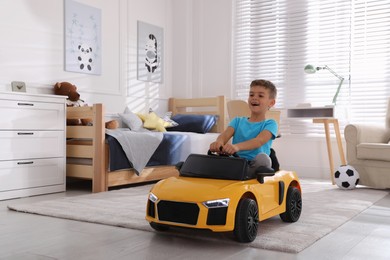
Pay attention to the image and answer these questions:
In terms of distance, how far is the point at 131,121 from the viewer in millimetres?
4477

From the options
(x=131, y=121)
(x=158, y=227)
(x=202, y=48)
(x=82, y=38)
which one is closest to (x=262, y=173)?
(x=158, y=227)

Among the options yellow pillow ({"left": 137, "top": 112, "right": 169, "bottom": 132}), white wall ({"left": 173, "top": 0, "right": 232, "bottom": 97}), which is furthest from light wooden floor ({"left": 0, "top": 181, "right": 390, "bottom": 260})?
white wall ({"left": 173, "top": 0, "right": 232, "bottom": 97})

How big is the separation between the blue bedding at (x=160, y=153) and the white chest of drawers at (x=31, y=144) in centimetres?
42

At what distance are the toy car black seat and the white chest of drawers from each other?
1.70m

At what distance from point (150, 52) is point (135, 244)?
3.70 metres

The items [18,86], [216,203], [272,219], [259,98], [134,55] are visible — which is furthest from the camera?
[134,55]

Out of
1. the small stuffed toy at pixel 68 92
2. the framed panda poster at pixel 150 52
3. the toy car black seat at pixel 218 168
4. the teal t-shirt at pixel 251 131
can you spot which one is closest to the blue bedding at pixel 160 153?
the small stuffed toy at pixel 68 92

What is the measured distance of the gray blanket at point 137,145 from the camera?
363 centimetres

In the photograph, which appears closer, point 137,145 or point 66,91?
point 137,145

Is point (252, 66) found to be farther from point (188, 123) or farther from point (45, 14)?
point (45, 14)

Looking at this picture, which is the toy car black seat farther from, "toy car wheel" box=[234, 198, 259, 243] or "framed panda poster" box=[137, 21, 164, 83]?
"framed panda poster" box=[137, 21, 164, 83]

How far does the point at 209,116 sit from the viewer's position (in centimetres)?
491

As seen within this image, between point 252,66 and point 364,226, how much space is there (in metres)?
3.21

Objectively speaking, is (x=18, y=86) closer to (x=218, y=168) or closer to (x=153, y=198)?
(x=153, y=198)
